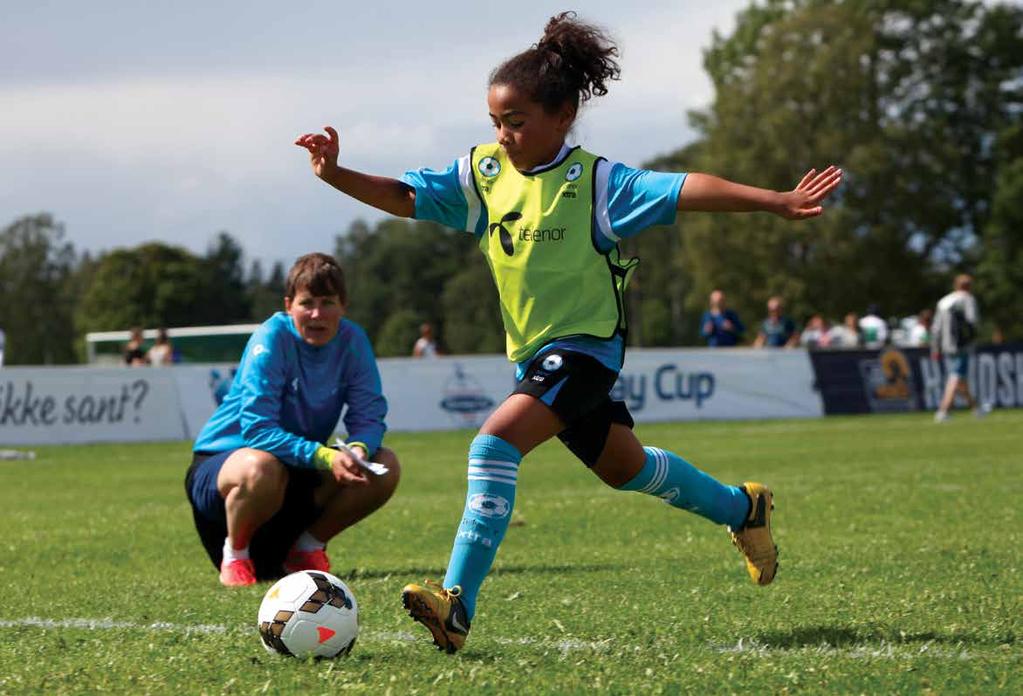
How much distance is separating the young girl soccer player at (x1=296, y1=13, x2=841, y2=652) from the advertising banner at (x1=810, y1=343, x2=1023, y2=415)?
22678 mm

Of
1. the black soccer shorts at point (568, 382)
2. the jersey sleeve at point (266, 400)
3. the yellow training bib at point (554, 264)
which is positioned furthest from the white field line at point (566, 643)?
the jersey sleeve at point (266, 400)

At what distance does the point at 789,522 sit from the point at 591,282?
15.9 feet

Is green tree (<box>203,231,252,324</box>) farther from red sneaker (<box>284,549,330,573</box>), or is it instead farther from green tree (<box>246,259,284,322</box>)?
red sneaker (<box>284,549,330,573</box>)

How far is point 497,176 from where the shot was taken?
5715 millimetres

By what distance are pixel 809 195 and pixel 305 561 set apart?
349 centimetres

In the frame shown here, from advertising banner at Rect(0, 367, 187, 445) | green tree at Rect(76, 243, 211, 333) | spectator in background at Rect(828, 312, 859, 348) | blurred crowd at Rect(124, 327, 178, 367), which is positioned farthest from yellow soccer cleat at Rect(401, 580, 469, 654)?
green tree at Rect(76, 243, 211, 333)

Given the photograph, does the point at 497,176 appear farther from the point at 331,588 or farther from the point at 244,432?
the point at 244,432

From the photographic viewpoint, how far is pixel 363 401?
7.48m

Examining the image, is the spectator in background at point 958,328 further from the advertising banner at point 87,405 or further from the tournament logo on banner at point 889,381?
the advertising banner at point 87,405

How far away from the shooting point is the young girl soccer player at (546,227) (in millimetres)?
5324

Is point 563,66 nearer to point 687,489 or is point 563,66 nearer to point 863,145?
point 687,489

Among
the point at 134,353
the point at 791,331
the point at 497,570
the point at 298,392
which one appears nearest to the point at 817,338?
the point at 791,331

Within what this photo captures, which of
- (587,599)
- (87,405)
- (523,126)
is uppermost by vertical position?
(523,126)

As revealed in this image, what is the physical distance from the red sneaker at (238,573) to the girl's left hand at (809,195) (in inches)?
132
